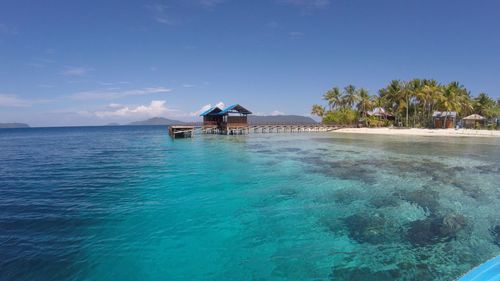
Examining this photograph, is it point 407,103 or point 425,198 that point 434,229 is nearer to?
point 425,198

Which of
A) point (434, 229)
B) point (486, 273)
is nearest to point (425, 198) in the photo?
point (434, 229)

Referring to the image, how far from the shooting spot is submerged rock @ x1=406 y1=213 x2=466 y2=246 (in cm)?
692

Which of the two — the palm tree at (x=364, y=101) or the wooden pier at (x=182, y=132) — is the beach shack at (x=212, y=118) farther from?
the palm tree at (x=364, y=101)

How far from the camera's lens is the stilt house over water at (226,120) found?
44969 mm

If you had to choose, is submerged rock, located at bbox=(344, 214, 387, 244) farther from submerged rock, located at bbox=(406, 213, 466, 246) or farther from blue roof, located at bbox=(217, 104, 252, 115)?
blue roof, located at bbox=(217, 104, 252, 115)

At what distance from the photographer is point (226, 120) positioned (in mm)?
46719

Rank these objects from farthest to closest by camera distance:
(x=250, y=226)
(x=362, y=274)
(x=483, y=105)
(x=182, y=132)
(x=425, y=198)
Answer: (x=483, y=105), (x=182, y=132), (x=425, y=198), (x=250, y=226), (x=362, y=274)

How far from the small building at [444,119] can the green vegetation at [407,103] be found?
4.10 ft

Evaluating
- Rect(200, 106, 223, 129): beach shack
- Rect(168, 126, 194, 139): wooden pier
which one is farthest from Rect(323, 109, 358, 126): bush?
Rect(168, 126, 194, 139): wooden pier

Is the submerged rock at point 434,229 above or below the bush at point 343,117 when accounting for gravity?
below

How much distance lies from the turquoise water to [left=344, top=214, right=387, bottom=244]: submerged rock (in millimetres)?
29

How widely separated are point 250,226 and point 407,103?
53.5m

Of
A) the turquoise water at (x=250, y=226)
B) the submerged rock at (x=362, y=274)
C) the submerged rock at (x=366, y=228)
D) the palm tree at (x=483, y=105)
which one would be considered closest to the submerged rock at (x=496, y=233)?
the turquoise water at (x=250, y=226)

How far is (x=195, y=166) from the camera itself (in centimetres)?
1800
